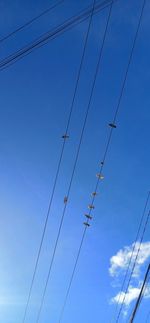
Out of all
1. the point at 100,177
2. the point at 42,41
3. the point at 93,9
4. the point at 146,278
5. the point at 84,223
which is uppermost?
the point at 93,9

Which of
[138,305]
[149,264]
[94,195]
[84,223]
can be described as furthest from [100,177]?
[138,305]

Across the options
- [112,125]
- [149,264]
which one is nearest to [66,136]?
[112,125]

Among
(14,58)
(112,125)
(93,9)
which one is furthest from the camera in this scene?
(112,125)

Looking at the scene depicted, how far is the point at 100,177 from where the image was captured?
53.2 feet

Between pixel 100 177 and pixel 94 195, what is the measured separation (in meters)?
0.73

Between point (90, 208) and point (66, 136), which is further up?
point (66, 136)

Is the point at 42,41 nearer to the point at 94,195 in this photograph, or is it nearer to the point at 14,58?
the point at 14,58

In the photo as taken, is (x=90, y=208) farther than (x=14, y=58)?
Yes

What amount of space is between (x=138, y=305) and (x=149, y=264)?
1923 mm

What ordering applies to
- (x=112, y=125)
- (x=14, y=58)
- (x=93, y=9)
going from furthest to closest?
(x=112, y=125)
(x=93, y=9)
(x=14, y=58)

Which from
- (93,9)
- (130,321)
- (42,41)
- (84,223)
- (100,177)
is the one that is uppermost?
(93,9)

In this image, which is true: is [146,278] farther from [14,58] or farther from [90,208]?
[14,58]

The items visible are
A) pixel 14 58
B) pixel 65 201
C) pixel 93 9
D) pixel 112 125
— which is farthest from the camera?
pixel 65 201

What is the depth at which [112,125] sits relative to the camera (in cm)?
1477
